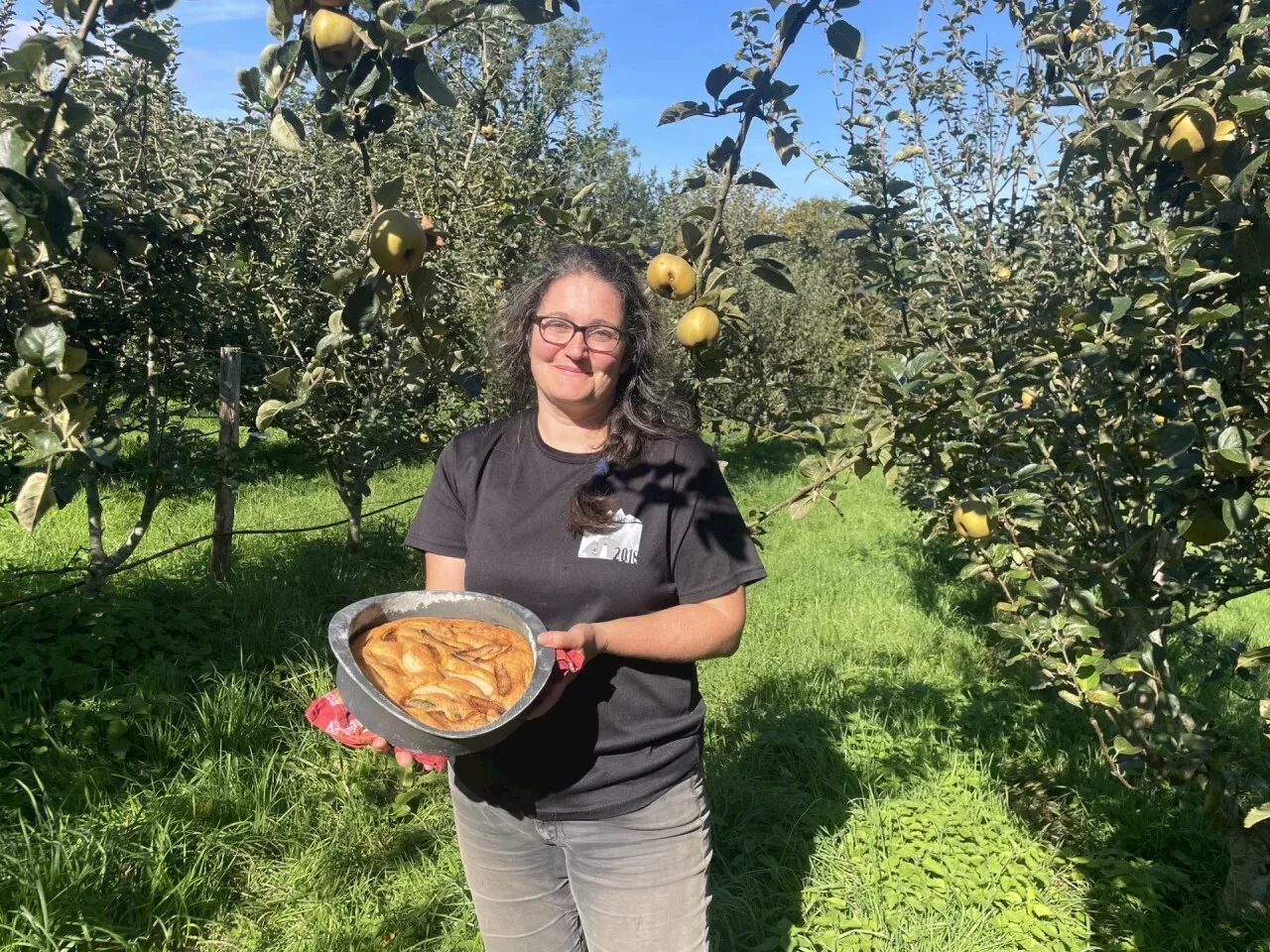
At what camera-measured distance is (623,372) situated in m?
1.72

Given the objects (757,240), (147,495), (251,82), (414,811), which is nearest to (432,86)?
(251,82)

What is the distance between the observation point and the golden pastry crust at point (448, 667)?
135 centimetres

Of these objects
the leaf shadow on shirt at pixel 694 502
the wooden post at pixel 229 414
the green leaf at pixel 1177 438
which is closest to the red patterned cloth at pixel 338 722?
the leaf shadow on shirt at pixel 694 502

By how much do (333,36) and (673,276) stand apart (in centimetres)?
75

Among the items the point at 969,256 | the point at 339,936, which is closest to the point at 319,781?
the point at 339,936

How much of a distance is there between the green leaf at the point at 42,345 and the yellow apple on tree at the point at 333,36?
0.51 meters

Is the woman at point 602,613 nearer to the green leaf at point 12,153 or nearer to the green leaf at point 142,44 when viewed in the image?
the green leaf at point 142,44

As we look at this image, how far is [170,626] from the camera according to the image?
11.8 ft

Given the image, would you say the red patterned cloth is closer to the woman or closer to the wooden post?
the woman

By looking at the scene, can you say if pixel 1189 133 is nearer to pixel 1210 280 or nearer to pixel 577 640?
pixel 1210 280

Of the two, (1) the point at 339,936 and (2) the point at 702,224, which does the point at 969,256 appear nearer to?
(2) the point at 702,224

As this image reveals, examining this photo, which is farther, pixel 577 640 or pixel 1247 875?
pixel 1247 875

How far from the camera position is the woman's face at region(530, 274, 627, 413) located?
1582 mm

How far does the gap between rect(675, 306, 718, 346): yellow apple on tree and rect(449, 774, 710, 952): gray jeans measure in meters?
0.84
